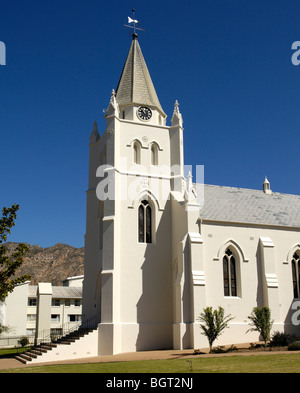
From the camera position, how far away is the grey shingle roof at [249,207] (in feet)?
105

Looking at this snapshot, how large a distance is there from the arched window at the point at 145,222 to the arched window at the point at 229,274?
5467 millimetres

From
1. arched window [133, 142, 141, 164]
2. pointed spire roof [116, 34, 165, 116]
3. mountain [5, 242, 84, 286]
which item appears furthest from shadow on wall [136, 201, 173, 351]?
mountain [5, 242, 84, 286]

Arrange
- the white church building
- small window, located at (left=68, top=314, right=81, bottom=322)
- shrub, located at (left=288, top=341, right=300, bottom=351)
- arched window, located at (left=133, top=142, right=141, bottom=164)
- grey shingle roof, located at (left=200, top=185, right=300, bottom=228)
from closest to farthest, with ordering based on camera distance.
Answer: shrub, located at (left=288, top=341, right=300, bottom=351), the white church building, grey shingle roof, located at (left=200, top=185, right=300, bottom=228), arched window, located at (left=133, top=142, right=141, bottom=164), small window, located at (left=68, top=314, right=81, bottom=322)

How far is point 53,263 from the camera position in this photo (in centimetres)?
12169

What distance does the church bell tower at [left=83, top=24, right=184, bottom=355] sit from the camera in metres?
28.8

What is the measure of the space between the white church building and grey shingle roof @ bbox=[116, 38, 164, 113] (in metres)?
0.11

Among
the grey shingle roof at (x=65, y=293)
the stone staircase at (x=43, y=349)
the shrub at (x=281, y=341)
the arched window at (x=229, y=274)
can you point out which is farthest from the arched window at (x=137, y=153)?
the grey shingle roof at (x=65, y=293)

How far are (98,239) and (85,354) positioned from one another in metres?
8.91

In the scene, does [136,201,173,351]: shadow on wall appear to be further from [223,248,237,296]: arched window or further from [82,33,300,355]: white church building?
[223,248,237,296]: arched window

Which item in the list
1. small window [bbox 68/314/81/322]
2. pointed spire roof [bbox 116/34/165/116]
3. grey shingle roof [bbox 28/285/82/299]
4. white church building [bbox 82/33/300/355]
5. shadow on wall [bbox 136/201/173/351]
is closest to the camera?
white church building [bbox 82/33/300/355]

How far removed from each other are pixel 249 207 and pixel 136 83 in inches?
514

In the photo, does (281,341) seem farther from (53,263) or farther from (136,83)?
(53,263)
